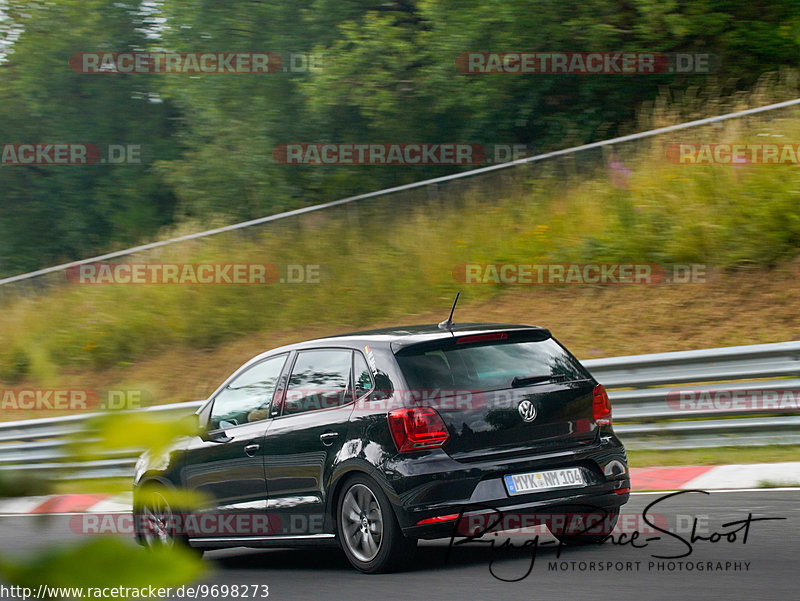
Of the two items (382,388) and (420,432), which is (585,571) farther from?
(382,388)

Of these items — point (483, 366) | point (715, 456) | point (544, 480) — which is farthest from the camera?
point (715, 456)

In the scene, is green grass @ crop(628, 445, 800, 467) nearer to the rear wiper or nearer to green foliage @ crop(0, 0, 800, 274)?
the rear wiper

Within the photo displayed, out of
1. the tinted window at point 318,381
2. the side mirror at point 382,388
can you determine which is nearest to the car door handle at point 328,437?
the tinted window at point 318,381

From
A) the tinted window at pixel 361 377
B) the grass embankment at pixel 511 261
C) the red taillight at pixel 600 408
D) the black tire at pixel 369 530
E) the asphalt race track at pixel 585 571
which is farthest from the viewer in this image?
the grass embankment at pixel 511 261

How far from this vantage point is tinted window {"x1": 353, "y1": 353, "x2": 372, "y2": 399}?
22.2 feet

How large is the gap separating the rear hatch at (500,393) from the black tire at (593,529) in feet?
1.76

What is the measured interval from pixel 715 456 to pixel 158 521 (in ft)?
30.1

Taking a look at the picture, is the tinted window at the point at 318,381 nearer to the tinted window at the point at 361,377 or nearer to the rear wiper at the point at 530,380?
the tinted window at the point at 361,377

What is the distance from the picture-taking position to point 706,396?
1054cm

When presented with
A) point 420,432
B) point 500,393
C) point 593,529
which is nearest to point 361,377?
point 420,432

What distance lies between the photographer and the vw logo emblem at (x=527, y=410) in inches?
258

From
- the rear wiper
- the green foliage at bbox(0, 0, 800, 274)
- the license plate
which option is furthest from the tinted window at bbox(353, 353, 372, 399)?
the green foliage at bbox(0, 0, 800, 274)

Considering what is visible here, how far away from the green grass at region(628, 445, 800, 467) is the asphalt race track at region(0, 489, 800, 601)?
197 cm

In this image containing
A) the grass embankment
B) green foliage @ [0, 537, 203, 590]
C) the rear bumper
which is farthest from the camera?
the grass embankment
